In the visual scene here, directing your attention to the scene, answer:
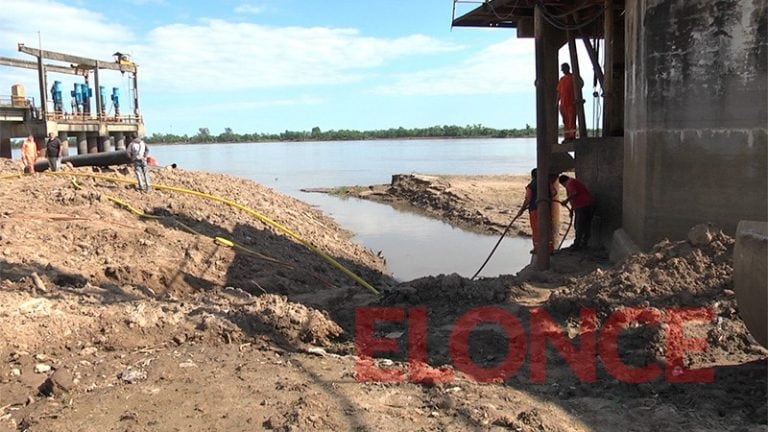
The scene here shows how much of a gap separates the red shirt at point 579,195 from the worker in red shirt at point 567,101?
4.99 ft

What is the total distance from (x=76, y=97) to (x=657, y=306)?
29892 millimetres

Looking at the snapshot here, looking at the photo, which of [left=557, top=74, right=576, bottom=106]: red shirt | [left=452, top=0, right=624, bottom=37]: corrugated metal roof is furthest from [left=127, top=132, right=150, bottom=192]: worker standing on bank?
[left=557, top=74, right=576, bottom=106]: red shirt

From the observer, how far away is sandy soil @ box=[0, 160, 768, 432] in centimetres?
466

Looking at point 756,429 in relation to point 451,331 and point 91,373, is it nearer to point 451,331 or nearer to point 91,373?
point 451,331

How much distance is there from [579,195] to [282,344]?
6825mm

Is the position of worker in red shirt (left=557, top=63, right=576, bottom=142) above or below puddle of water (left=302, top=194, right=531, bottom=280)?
above

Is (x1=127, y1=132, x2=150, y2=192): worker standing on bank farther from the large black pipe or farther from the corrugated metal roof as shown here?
the corrugated metal roof

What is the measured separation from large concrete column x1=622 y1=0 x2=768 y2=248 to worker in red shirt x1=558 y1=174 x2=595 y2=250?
7.79 feet

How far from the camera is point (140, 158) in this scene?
13.0m

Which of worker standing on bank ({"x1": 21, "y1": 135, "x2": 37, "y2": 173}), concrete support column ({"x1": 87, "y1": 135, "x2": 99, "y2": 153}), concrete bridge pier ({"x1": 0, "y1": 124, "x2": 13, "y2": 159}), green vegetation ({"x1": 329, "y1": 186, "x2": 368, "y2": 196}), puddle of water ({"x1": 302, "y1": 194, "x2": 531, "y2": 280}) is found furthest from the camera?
green vegetation ({"x1": 329, "y1": 186, "x2": 368, "y2": 196})

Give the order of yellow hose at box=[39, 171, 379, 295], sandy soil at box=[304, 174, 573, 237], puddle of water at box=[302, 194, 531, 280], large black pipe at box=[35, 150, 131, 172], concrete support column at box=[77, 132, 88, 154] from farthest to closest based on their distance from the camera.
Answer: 1. concrete support column at box=[77, 132, 88, 154]
2. sandy soil at box=[304, 174, 573, 237]
3. large black pipe at box=[35, 150, 131, 172]
4. puddle of water at box=[302, 194, 531, 280]
5. yellow hose at box=[39, 171, 379, 295]

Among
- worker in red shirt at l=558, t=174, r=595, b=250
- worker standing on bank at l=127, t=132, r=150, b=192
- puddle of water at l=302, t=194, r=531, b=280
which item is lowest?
puddle of water at l=302, t=194, r=531, b=280

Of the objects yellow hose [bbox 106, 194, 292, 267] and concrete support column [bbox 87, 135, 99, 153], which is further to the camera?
concrete support column [bbox 87, 135, 99, 153]

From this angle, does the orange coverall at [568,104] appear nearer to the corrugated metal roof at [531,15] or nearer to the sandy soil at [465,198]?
the corrugated metal roof at [531,15]
